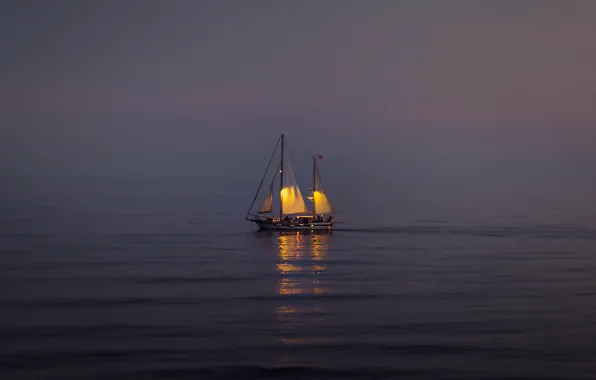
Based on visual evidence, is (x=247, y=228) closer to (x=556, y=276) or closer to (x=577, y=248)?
(x=577, y=248)

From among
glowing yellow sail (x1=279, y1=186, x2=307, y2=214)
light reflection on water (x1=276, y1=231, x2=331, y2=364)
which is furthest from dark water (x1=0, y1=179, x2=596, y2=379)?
glowing yellow sail (x1=279, y1=186, x2=307, y2=214)

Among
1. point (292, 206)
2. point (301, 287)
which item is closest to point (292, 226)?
point (292, 206)

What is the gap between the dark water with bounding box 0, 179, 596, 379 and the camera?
40094mm

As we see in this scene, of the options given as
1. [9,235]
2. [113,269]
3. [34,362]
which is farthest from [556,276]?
[9,235]

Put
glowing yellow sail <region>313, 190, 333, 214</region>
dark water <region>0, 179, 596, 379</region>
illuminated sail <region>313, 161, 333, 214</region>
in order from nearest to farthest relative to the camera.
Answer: dark water <region>0, 179, 596, 379</region>, illuminated sail <region>313, 161, 333, 214</region>, glowing yellow sail <region>313, 190, 333, 214</region>

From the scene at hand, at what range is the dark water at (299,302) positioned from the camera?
1578 inches

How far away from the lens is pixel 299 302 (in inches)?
2201

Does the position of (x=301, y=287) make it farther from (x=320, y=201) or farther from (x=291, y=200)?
(x=320, y=201)

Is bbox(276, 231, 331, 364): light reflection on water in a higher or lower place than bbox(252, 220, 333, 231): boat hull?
lower

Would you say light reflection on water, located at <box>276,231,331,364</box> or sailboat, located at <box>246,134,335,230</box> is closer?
light reflection on water, located at <box>276,231,331,364</box>

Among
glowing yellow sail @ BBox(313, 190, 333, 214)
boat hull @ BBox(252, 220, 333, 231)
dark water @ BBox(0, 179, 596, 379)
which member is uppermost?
glowing yellow sail @ BBox(313, 190, 333, 214)

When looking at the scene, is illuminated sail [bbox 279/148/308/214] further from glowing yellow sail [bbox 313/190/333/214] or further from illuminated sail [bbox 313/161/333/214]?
glowing yellow sail [bbox 313/190/333/214]

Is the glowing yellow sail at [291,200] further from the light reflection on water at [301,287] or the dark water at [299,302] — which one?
the dark water at [299,302]

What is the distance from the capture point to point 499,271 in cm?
6969
